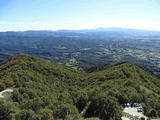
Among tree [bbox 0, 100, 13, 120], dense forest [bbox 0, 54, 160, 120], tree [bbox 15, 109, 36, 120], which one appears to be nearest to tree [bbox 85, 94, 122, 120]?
dense forest [bbox 0, 54, 160, 120]

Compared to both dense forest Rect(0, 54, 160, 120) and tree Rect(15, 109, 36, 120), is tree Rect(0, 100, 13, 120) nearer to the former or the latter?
dense forest Rect(0, 54, 160, 120)

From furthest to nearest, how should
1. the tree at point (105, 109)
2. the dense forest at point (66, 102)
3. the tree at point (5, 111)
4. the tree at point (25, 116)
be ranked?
1. the tree at point (105, 109)
2. the dense forest at point (66, 102)
3. the tree at point (5, 111)
4. the tree at point (25, 116)

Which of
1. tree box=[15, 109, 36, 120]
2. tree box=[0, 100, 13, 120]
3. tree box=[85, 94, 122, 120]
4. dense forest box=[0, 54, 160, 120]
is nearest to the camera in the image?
tree box=[15, 109, 36, 120]

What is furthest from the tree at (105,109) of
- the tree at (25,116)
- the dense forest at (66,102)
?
the tree at (25,116)

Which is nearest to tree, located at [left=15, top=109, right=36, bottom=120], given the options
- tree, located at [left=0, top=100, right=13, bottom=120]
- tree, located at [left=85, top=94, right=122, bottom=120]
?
tree, located at [left=0, top=100, right=13, bottom=120]

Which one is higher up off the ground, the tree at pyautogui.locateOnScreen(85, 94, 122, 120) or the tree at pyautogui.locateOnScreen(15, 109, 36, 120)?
the tree at pyautogui.locateOnScreen(15, 109, 36, 120)

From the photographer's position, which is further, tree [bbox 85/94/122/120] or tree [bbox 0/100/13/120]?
tree [bbox 85/94/122/120]

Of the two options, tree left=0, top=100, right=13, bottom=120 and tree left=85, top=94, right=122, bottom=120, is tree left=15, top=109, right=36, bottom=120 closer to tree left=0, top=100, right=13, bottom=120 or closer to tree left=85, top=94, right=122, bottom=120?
tree left=0, top=100, right=13, bottom=120

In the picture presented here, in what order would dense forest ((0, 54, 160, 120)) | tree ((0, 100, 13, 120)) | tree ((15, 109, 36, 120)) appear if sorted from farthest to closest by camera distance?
dense forest ((0, 54, 160, 120))
tree ((0, 100, 13, 120))
tree ((15, 109, 36, 120))

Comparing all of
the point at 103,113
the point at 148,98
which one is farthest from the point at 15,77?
the point at 148,98

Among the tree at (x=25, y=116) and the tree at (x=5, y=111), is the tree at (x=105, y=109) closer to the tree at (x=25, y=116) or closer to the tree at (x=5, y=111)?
the tree at (x=25, y=116)

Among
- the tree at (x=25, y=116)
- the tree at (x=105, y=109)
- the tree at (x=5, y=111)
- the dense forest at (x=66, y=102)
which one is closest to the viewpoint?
the tree at (x=25, y=116)

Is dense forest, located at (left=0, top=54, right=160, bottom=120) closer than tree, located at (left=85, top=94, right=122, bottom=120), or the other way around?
dense forest, located at (left=0, top=54, right=160, bottom=120)
